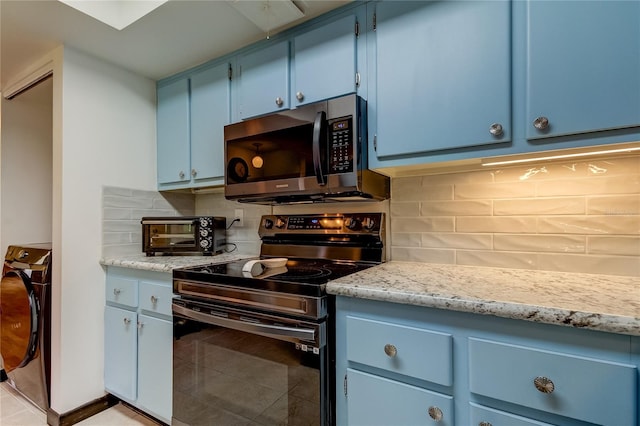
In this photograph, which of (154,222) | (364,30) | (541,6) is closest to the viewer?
(541,6)

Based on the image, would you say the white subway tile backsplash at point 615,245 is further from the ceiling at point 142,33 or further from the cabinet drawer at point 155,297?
the cabinet drawer at point 155,297

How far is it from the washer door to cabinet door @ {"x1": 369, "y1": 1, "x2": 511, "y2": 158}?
7.09 feet

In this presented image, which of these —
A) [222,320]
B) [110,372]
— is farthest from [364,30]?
[110,372]

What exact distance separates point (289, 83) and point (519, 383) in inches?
60.3

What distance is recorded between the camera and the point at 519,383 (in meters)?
0.80

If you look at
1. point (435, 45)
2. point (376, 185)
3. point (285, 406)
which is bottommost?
point (285, 406)

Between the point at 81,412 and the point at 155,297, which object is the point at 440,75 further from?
the point at 81,412

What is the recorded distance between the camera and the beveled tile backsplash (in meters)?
1.17

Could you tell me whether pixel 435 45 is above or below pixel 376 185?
above

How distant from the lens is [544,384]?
77 cm

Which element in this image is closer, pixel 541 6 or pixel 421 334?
pixel 421 334

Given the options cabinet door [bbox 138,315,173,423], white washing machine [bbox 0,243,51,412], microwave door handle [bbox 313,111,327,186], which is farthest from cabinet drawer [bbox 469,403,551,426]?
white washing machine [bbox 0,243,51,412]

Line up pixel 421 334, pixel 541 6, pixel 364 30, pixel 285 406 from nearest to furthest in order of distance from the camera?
pixel 421 334, pixel 541 6, pixel 285 406, pixel 364 30

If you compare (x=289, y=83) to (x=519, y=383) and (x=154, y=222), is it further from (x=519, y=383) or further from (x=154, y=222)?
(x=519, y=383)
